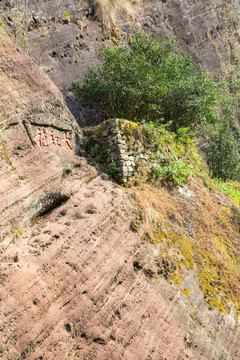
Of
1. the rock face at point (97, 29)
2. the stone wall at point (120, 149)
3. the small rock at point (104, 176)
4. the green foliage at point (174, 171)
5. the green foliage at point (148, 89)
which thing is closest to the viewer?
the small rock at point (104, 176)

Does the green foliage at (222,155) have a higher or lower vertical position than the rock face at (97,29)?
lower

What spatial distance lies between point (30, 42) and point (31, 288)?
28.8 ft

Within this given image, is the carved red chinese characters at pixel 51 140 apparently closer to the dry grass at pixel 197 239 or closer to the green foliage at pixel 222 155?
the dry grass at pixel 197 239

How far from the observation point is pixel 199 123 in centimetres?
928

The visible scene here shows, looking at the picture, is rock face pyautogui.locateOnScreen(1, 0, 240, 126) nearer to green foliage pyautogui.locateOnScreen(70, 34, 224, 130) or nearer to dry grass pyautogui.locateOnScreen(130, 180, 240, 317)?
green foliage pyautogui.locateOnScreen(70, 34, 224, 130)

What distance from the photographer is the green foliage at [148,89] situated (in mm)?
7473

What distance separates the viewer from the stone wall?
18.4ft

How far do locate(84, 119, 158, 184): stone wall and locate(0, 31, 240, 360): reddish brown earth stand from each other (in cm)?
47

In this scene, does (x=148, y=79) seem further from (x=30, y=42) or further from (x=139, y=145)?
(x=30, y=42)

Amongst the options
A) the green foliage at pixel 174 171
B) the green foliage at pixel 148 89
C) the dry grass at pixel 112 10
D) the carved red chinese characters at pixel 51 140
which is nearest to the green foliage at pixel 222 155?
the green foliage at pixel 148 89

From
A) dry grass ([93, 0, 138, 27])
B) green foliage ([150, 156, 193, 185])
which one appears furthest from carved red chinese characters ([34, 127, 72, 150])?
dry grass ([93, 0, 138, 27])

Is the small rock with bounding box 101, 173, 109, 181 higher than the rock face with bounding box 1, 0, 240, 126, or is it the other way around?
the rock face with bounding box 1, 0, 240, 126

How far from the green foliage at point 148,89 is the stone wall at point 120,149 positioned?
67.2 inches

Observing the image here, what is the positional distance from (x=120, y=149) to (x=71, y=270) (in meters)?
2.71
